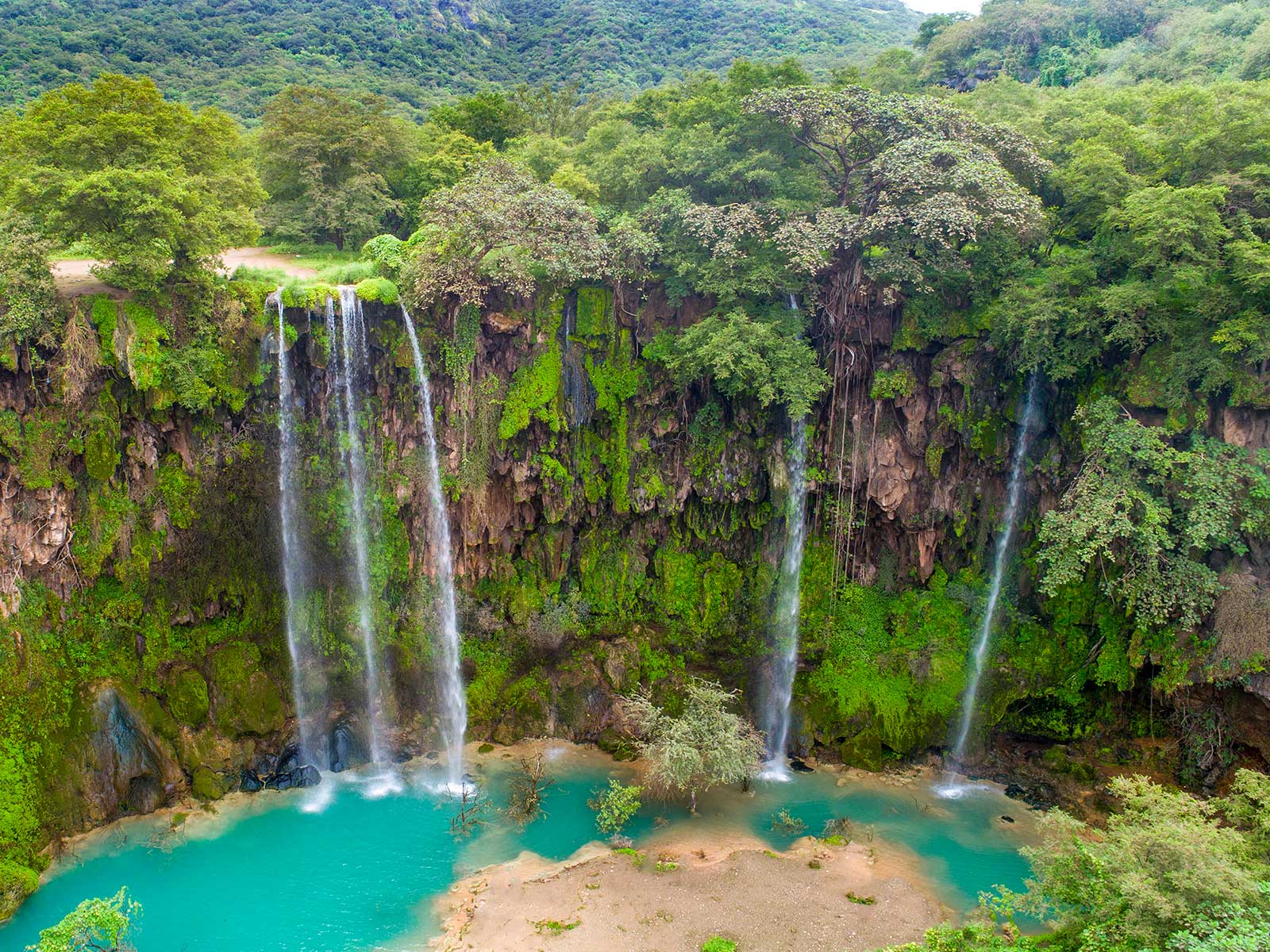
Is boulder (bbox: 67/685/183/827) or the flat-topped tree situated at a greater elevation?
the flat-topped tree

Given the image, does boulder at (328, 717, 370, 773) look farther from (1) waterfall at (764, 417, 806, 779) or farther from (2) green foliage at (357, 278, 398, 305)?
(2) green foliage at (357, 278, 398, 305)

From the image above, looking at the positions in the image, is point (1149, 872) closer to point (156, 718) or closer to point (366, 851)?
point (366, 851)

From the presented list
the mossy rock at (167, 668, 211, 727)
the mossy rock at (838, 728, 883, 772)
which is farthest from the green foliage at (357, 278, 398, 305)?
the mossy rock at (838, 728, 883, 772)

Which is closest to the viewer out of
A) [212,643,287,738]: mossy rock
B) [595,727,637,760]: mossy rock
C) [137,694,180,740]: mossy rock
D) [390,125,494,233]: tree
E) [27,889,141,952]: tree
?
[27,889,141,952]: tree

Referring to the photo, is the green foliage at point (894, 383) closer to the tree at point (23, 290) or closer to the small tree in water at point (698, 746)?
the small tree in water at point (698, 746)

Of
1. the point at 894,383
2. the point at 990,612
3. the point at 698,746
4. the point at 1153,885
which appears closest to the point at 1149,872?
the point at 1153,885
